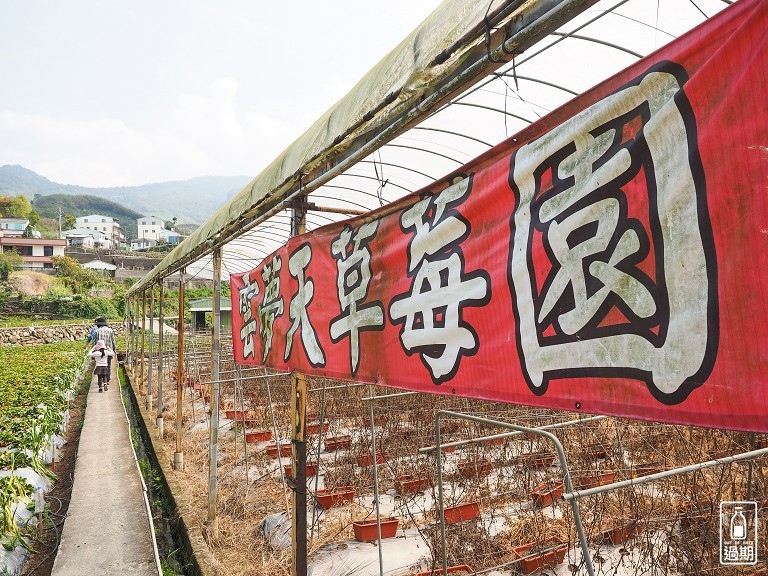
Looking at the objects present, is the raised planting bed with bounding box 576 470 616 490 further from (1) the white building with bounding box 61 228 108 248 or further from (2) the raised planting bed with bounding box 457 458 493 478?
(1) the white building with bounding box 61 228 108 248

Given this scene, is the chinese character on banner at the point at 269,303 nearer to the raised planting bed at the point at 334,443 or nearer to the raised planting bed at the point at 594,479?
the raised planting bed at the point at 334,443

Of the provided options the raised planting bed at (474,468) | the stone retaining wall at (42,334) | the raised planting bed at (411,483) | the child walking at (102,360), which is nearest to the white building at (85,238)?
the stone retaining wall at (42,334)

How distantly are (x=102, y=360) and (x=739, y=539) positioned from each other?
1721cm

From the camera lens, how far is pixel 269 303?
4719 mm

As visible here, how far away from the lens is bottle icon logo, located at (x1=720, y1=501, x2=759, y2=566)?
11.0 ft

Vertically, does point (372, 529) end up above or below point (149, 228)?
below

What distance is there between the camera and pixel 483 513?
5.75 m

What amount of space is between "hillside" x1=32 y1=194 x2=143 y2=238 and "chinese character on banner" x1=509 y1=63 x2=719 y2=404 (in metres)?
189

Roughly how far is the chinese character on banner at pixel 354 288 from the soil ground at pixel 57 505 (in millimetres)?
5221

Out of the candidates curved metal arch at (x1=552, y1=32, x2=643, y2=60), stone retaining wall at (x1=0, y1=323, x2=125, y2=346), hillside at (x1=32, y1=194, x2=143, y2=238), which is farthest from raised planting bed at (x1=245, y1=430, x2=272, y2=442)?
hillside at (x1=32, y1=194, x2=143, y2=238)

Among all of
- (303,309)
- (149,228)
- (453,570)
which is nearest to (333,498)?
(453,570)

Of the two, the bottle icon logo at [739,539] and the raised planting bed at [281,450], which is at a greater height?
the bottle icon logo at [739,539]

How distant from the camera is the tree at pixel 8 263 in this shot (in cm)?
5212

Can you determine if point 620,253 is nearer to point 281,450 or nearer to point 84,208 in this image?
point 281,450
